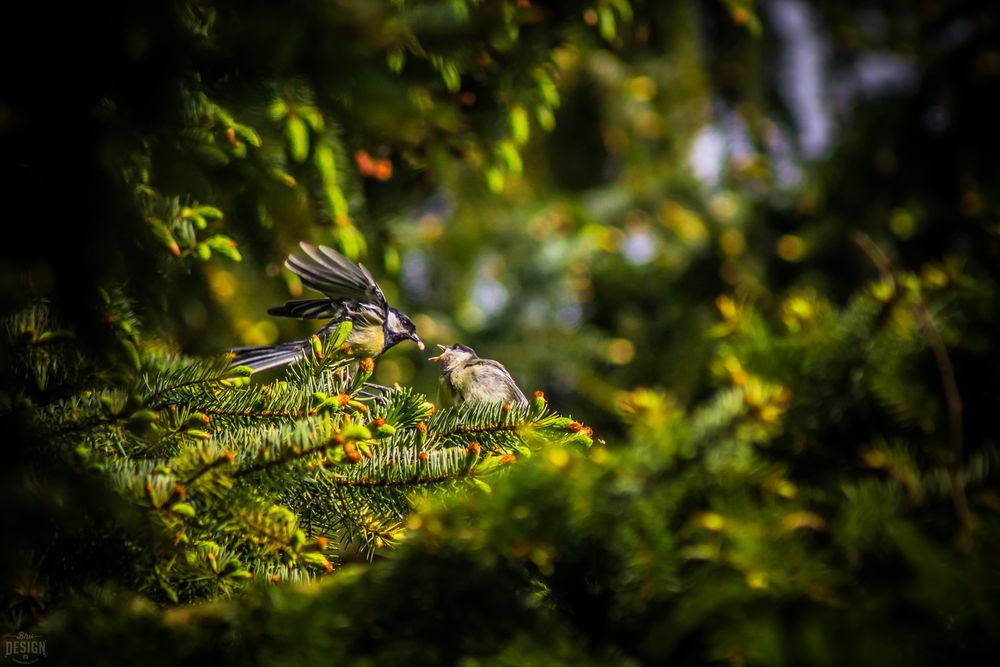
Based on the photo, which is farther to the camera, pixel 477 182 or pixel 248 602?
pixel 477 182

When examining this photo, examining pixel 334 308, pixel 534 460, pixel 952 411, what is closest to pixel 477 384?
pixel 334 308

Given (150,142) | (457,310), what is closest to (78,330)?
(150,142)

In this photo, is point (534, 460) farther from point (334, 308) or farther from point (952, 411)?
point (334, 308)

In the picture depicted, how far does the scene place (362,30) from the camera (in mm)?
947

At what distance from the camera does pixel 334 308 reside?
2541 millimetres

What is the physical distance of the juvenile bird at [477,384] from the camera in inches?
98.0

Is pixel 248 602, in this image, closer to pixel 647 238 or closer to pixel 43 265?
pixel 43 265

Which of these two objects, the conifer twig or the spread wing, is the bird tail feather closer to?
the spread wing

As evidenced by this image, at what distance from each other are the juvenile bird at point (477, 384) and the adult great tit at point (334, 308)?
0.29 meters

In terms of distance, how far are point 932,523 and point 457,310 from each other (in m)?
4.34

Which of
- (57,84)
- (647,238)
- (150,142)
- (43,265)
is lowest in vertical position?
(647,238)

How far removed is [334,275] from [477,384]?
25.0 inches

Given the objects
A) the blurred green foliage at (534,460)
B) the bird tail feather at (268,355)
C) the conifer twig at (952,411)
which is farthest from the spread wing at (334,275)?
the conifer twig at (952,411)

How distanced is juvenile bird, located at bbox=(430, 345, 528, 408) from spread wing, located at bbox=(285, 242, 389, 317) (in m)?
0.43
